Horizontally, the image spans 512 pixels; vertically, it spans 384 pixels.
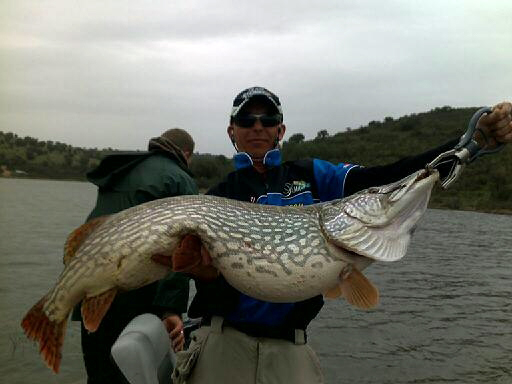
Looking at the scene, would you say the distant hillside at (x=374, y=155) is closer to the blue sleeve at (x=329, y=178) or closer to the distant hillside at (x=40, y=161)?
the distant hillside at (x=40, y=161)

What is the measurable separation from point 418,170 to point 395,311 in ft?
26.0

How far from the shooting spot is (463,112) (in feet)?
208

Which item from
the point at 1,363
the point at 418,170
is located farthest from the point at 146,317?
the point at 1,363

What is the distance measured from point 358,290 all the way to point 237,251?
71 centimetres

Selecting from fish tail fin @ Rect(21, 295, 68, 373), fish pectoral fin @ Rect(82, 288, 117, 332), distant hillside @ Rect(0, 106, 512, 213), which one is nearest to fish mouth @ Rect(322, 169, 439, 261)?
fish pectoral fin @ Rect(82, 288, 117, 332)

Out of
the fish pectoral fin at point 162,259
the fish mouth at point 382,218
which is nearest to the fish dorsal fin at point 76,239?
the fish pectoral fin at point 162,259

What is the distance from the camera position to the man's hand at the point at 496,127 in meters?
2.74

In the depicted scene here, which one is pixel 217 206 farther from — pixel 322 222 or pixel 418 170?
pixel 418 170

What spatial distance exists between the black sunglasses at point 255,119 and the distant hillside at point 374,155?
27.3 metres

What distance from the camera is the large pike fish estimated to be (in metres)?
2.72

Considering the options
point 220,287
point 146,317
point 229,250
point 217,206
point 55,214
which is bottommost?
point 55,214

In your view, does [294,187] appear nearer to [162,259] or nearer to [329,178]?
[329,178]

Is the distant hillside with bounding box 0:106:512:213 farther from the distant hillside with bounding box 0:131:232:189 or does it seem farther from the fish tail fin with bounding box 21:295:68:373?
the fish tail fin with bounding box 21:295:68:373

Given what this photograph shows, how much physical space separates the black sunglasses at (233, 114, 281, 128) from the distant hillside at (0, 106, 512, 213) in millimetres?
27333
